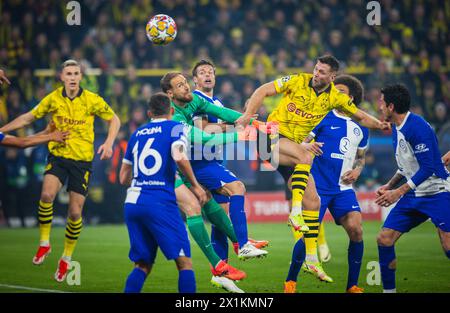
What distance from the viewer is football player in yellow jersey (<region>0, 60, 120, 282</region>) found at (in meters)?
11.6

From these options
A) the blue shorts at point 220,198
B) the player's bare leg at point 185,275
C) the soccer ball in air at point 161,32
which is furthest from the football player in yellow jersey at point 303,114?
the player's bare leg at point 185,275

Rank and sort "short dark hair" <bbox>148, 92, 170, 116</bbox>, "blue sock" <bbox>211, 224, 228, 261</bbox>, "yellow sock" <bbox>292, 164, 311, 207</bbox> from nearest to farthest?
1. "short dark hair" <bbox>148, 92, 170, 116</bbox>
2. "yellow sock" <bbox>292, 164, 311, 207</bbox>
3. "blue sock" <bbox>211, 224, 228, 261</bbox>

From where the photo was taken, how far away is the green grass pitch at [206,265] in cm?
1039

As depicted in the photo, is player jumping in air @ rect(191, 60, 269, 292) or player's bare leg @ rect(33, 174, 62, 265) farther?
player's bare leg @ rect(33, 174, 62, 265)

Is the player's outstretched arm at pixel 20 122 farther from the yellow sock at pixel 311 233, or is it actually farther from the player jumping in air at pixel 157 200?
the yellow sock at pixel 311 233

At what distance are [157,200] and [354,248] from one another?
304 centimetres

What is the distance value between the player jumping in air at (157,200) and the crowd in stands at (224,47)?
10905 millimetres

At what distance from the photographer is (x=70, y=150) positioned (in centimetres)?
1177

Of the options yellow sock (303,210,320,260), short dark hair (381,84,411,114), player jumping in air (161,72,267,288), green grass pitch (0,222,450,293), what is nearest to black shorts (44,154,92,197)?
green grass pitch (0,222,450,293)

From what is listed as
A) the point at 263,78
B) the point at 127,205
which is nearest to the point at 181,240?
the point at 127,205

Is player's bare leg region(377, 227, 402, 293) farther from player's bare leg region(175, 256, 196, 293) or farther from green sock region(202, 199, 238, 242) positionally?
player's bare leg region(175, 256, 196, 293)

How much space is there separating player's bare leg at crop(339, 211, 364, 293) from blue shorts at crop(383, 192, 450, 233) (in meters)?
0.88

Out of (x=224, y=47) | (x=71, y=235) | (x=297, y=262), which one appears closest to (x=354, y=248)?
(x=297, y=262)

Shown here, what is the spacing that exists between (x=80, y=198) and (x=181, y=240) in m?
4.08
